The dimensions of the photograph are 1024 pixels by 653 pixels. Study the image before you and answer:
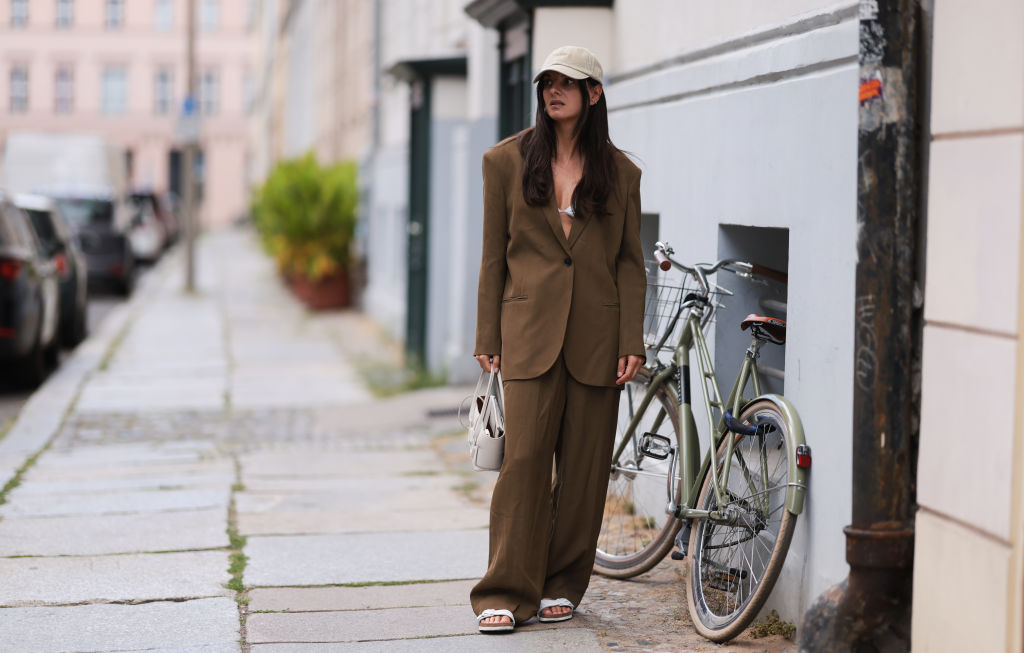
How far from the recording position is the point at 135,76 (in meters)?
66.4

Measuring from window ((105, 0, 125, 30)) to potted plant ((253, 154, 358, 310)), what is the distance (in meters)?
48.2

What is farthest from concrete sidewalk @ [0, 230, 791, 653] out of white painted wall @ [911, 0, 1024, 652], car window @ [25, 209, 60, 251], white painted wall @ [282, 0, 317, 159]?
white painted wall @ [282, 0, 317, 159]

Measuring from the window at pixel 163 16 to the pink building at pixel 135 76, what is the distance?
46 millimetres

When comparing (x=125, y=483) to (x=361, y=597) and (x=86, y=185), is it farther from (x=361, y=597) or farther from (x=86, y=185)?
(x=86, y=185)

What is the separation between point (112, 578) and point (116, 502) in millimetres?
1649

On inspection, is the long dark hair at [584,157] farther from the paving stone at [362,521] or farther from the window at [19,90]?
the window at [19,90]

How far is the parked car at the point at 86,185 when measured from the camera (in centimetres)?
2270

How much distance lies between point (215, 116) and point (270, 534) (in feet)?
214

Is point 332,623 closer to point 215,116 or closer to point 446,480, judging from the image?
point 446,480

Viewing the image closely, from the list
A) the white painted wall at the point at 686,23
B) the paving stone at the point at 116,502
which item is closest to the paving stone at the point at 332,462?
the paving stone at the point at 116,502

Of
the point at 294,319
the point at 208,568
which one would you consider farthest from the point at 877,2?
the point at 294,319

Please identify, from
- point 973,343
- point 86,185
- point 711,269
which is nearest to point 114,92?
point 86,185

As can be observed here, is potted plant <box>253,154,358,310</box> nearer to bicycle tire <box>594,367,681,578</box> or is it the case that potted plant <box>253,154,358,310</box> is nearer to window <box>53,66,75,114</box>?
bicycle tire <box>594,367,681,578</box>

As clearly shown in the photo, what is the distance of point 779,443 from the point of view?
4.72m
